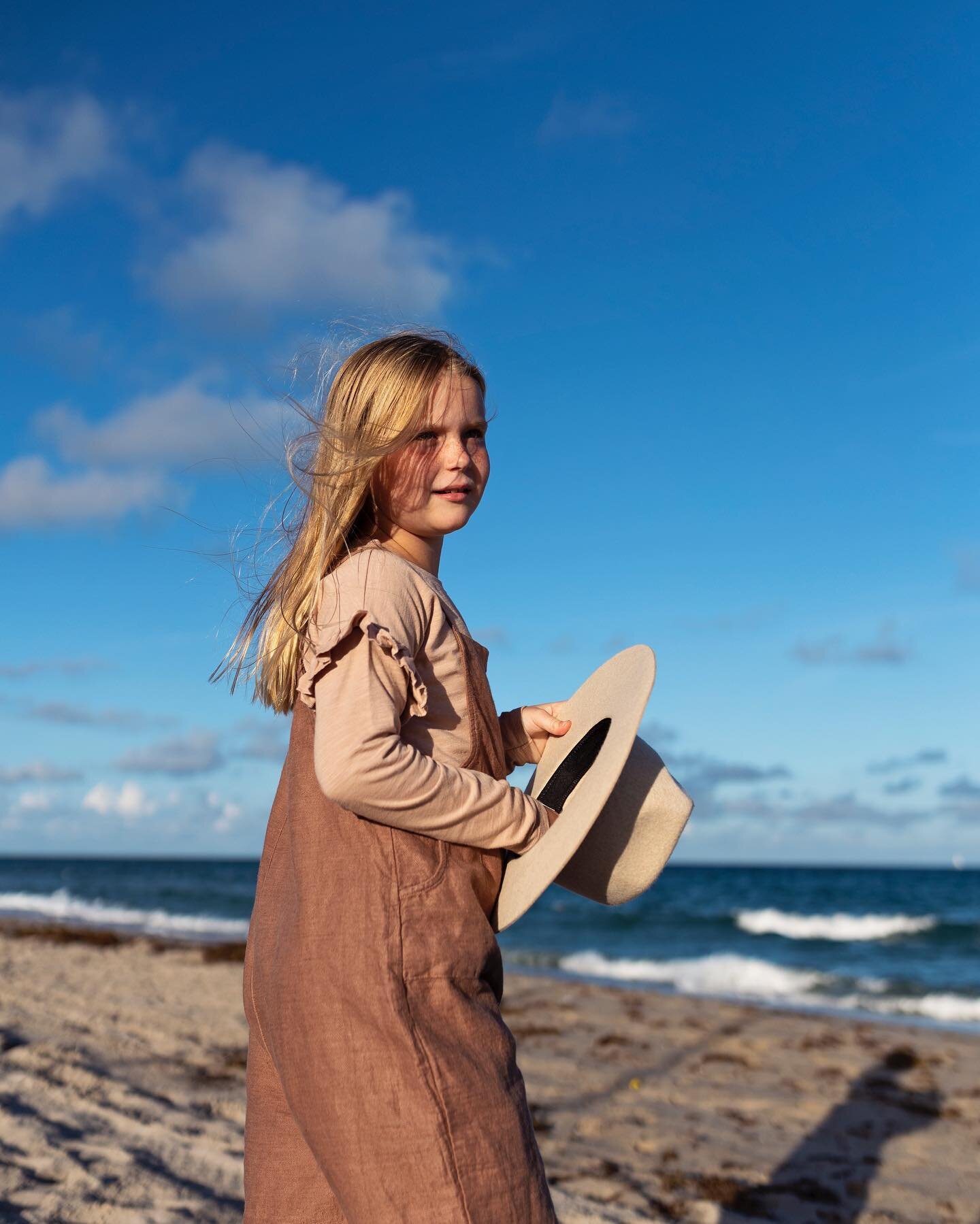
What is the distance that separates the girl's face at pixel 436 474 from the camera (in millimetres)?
1865

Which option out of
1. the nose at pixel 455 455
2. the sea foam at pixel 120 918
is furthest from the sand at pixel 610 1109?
the sea foam at pixel 120 918

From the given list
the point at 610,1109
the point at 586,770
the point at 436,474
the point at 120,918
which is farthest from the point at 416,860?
the point at 120,918

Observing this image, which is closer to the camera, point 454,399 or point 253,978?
point 253,978

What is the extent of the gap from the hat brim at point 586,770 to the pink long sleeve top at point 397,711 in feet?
0.19

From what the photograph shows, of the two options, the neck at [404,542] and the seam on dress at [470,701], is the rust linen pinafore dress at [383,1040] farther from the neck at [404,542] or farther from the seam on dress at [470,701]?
the neck at [404,542]

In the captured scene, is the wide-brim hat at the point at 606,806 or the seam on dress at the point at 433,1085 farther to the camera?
the wide-brim hat at the point at 606,806

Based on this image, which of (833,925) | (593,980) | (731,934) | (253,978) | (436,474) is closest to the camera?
(253,978)

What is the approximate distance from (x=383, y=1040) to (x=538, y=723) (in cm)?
75

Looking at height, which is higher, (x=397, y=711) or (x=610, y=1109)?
(x=397, y=711)

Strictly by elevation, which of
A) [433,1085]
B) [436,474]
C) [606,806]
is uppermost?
[436,474]

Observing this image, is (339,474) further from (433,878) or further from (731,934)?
(731,934)

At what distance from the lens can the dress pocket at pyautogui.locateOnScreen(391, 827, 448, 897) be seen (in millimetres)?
1531

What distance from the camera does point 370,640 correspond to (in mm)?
1571

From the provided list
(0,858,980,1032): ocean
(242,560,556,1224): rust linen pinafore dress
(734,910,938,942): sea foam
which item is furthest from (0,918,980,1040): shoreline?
(734,910,938,942): sea foam
